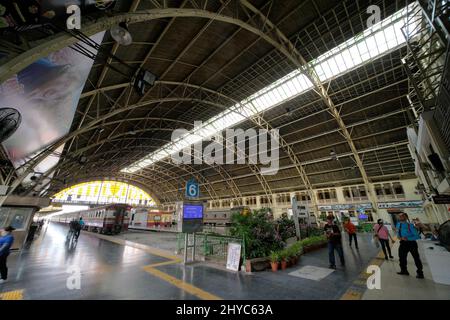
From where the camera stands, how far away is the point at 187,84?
1376 cm

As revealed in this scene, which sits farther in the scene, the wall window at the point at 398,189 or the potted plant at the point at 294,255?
the wall window at the point at 398,189

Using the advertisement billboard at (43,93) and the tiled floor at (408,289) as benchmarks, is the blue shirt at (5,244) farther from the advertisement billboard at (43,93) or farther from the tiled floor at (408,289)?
the tiled floor at (408,289)

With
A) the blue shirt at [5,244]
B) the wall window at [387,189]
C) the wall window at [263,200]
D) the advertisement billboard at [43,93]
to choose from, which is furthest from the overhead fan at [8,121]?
the wall window at [387,189]

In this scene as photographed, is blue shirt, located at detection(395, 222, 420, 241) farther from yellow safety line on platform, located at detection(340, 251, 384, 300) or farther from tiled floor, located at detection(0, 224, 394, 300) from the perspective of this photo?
tiled floor, located at detection(0, 224, 394, 300)

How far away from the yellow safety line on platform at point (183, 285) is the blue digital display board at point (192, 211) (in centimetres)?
196

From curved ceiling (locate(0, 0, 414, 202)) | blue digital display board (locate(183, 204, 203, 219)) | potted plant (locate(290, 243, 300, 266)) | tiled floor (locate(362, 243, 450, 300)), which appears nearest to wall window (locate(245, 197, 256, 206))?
curved ceiling (locate(0, 0, 414, 202))

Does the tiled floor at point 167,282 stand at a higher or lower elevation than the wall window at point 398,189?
lower

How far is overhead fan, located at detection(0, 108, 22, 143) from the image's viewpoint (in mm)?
5809

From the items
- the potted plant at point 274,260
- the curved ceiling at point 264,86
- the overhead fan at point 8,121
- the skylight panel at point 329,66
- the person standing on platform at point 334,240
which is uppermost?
the skylight panel at point 329,66

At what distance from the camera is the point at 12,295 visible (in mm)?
3785

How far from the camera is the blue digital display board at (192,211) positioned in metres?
6.85

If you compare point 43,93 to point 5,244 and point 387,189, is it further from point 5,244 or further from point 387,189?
point 387,189

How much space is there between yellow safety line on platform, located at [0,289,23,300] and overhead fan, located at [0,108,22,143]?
5484 mm
